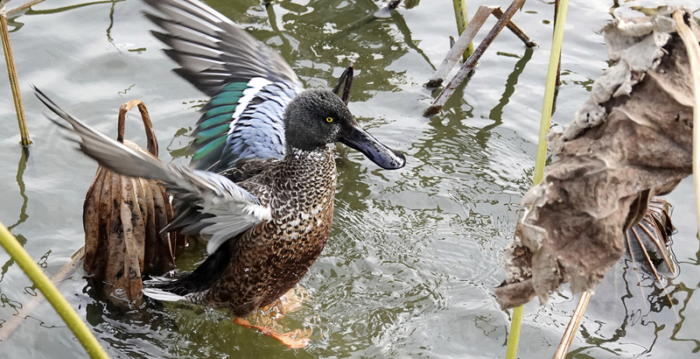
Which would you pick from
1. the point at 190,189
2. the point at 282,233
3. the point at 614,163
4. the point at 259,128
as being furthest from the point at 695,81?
the point at 259,128

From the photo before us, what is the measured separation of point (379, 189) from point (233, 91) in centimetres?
136

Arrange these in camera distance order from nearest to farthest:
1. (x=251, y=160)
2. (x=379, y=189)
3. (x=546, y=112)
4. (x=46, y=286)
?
(x=46, y=286)
(x=546, y=112)
(x=251, y=160)
(x=379, y=189)

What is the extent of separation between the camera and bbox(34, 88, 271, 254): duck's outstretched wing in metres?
2.09

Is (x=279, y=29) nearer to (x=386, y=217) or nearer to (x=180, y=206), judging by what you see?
(x=386, y=217)

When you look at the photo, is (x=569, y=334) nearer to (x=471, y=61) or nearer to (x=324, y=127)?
(x=324, y=127)

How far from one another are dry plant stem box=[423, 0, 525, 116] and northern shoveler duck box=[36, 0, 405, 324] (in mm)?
1546

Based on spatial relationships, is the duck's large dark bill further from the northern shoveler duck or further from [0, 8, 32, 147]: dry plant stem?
[0, 8, 32, 147]: dry plant stem

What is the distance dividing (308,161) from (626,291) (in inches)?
80.2

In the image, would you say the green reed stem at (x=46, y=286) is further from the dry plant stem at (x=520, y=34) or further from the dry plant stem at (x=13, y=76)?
the dry plant stem at (x=520, y=34)

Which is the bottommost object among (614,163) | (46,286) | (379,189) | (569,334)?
(379,189)

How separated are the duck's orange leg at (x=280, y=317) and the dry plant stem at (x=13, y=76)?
6.51 ft

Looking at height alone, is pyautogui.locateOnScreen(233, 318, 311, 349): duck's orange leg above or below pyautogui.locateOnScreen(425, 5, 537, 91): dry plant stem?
below

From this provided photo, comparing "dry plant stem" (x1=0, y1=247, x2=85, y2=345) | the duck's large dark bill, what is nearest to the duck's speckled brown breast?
the duck's large dark bill

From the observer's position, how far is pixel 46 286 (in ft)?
4.70
